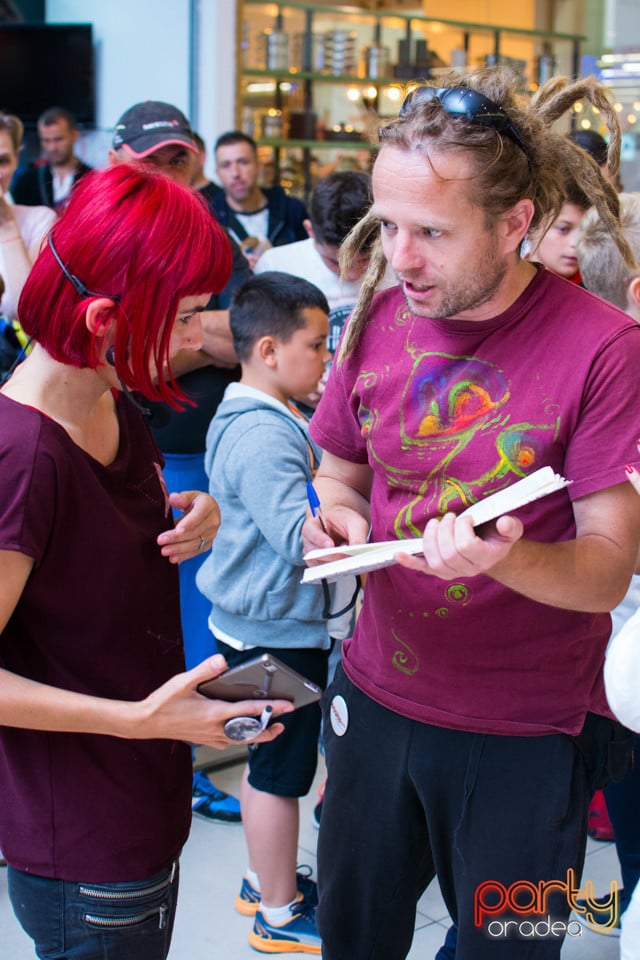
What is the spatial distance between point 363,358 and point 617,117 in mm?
561

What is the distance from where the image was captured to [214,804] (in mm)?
3121

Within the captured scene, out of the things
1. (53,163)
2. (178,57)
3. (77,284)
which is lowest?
(77,284)

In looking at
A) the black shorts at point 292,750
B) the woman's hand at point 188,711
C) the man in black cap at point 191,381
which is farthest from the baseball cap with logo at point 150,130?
the woman's hand at point 188,711

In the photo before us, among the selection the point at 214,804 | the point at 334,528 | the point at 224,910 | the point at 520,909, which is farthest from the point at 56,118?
the point at 520,909

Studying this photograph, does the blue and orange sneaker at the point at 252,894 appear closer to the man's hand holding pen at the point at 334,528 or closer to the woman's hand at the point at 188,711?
the man's hand holding pen at the point at 334,528

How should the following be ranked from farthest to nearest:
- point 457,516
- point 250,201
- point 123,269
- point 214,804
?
point 250,201 < point 214,804 < point 457,516 < point 123,269

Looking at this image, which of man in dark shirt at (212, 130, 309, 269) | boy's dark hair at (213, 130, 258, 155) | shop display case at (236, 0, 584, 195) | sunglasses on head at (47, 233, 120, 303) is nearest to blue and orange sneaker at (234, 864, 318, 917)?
sunglasses on head at (47, 233, 120, 303)

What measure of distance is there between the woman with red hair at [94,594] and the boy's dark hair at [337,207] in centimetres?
181

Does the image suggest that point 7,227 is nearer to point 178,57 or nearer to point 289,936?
point 289,936

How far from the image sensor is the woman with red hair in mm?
1275

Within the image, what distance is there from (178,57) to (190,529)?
195 inches

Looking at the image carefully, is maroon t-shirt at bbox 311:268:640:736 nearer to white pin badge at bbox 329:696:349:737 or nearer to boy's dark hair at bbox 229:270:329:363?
white pin badge at bbox 329:696:349:737

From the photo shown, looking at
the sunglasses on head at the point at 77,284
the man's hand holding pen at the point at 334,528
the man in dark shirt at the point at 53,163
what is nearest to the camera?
the sunglasses on head at the point at 77,284

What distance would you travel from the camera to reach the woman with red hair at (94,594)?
128cm
